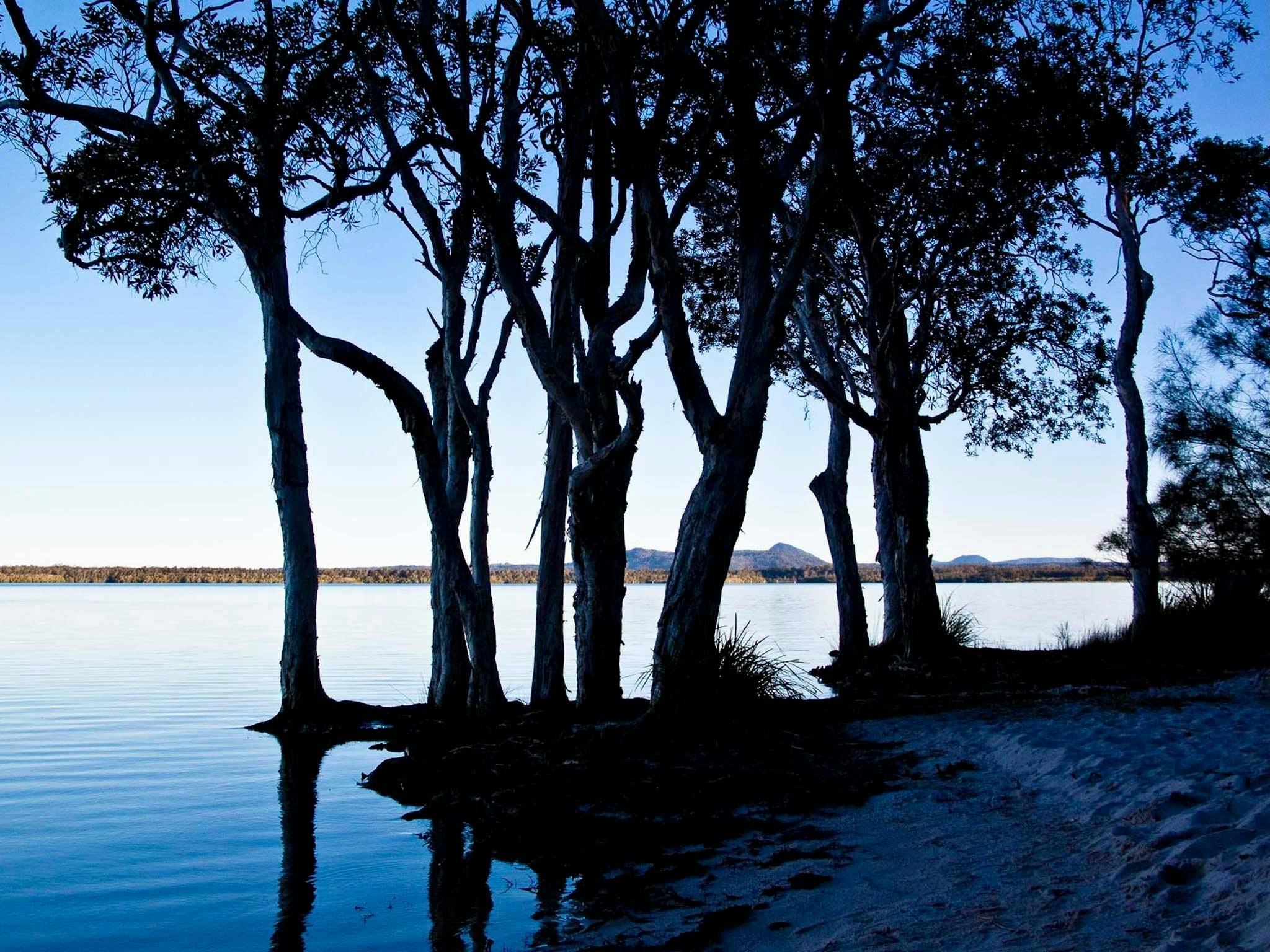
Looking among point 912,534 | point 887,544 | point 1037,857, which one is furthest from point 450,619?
point 1037,857

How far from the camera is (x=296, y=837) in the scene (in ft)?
27.5

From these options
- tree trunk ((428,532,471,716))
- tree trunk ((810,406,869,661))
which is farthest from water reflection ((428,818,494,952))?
tree trunk ((810,406,869,661))

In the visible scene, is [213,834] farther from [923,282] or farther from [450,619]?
[923,282]

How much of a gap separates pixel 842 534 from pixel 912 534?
10.9 feet

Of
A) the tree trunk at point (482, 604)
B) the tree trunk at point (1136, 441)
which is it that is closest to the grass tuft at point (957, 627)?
the tree trunk at point (1136, 441)

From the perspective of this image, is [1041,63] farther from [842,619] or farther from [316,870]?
[316,870]

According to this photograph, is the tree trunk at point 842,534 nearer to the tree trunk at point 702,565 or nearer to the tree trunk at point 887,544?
the tree trunk at point 887,544

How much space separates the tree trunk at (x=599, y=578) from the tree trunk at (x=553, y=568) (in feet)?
4.15

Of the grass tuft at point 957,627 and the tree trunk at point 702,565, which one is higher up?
the tree trunk at point 702,565

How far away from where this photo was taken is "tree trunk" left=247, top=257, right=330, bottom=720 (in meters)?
13.1

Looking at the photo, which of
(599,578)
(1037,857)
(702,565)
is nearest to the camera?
(1037,857)

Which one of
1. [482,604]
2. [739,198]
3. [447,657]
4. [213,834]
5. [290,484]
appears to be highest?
[739,198]

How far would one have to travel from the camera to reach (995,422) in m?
19.5

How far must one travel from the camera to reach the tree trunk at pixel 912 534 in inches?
626
